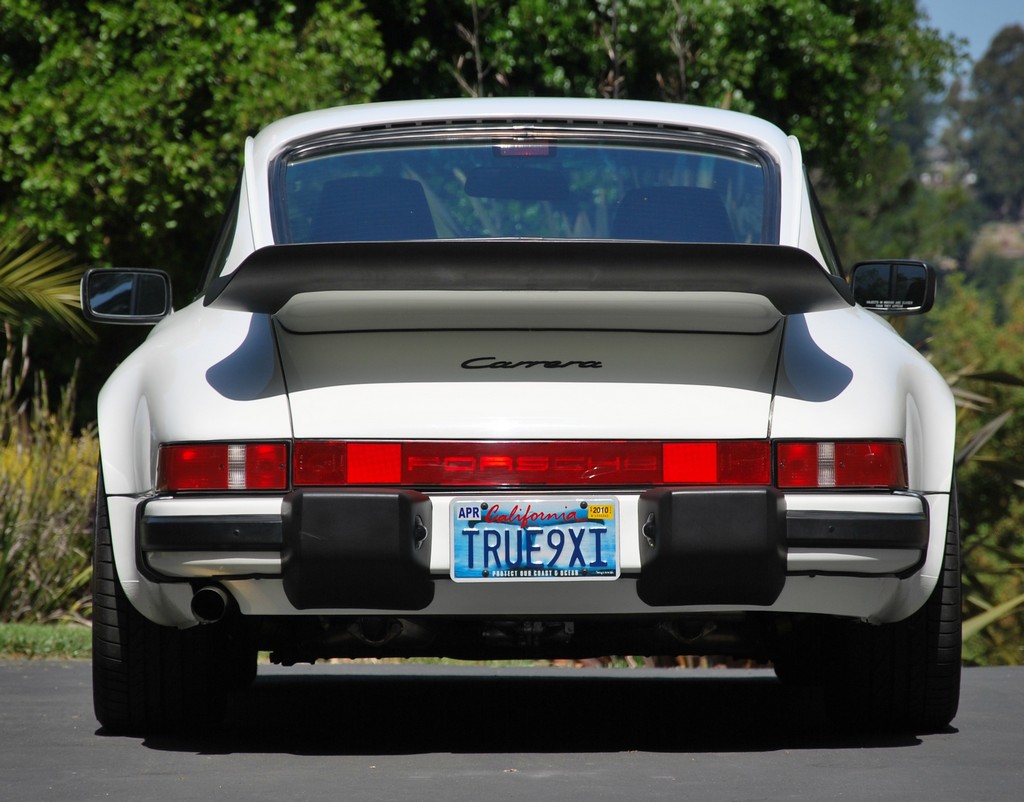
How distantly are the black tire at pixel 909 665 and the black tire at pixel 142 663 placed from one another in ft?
5.51

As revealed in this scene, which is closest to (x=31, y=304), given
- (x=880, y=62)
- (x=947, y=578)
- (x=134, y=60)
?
(x=134, y=60)

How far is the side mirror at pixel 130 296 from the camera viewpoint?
192 inches

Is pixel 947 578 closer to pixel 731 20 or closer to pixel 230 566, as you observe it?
pixel 230 566

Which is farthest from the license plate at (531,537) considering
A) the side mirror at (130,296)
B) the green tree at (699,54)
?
the green tree at (699,54)

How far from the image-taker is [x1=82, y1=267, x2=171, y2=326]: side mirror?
4.88 meters

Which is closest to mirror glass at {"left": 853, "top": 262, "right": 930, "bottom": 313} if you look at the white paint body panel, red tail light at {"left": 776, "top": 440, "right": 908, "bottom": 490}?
the white paint body panel

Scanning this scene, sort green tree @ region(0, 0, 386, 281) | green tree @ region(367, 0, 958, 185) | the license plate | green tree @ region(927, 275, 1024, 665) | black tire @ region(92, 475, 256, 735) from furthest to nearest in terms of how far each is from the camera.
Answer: green tree @ region(367, 0, 958, 185), green tree @ region(0, 0, 386, 281), green tree @ region(927, 275, 1024, 665), black tire @ region(92, 475, 256, 735), the license plate

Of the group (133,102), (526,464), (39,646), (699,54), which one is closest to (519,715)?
(526,464)

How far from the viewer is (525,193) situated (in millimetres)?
4660

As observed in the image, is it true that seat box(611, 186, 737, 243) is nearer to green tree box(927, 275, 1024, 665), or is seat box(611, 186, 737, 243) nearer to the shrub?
green tree box(927, 275, 1024, 665)

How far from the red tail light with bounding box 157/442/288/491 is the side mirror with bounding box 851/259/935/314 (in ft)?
5.69

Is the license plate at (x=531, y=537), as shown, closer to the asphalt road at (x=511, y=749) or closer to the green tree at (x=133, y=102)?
the asphalt road at (x=511, y=749)

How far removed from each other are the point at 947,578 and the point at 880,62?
50.8 ft

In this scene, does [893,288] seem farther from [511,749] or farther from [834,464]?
[511,749]
